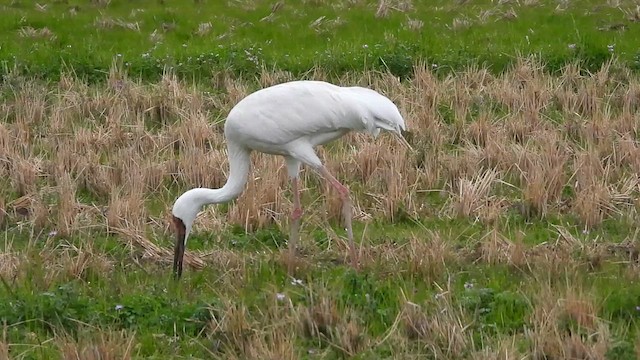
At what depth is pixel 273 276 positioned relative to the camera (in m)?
7.20

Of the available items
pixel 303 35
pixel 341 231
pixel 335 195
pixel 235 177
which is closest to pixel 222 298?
pixel 235 177

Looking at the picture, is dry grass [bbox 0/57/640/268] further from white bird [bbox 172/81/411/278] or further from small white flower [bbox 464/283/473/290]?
small white flower [bbox 464/283/473/290]

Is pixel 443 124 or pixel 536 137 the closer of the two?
pixel 536 137

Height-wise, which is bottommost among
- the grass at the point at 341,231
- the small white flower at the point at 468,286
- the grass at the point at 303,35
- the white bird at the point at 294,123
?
the grass at the point at 303,35

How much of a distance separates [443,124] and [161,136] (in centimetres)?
279

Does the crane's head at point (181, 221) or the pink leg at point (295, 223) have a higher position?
the crane's head at point (181, 221)

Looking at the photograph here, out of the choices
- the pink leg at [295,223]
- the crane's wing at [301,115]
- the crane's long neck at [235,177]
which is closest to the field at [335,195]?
the pink leg at [295,223]

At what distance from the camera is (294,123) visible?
7.55m

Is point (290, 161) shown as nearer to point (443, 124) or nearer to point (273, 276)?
point (273, 276)

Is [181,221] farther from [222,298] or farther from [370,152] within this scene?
[370,152]

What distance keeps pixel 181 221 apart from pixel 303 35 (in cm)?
852

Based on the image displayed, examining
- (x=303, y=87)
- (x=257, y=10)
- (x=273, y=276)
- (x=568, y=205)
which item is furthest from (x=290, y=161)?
(x=257, y=10)

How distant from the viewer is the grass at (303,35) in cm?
1358

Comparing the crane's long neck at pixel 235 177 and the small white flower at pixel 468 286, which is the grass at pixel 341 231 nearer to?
the small white flower at pixel 468 286
